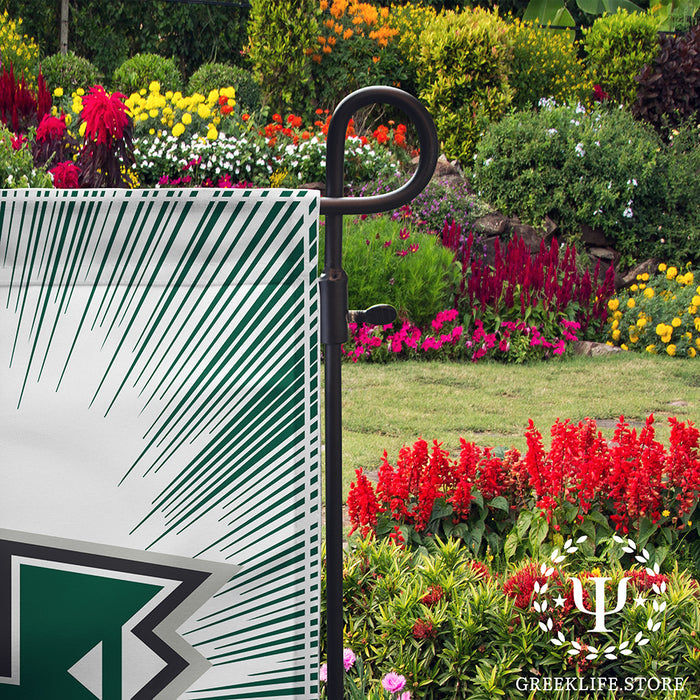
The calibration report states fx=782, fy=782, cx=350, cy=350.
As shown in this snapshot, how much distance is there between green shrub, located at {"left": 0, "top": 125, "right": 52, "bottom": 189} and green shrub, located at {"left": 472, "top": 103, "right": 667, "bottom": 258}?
5909 millimetres

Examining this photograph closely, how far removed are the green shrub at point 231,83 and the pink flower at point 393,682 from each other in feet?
36.6

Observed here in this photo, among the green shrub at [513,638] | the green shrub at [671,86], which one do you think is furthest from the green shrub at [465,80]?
the green shrub at [513,638]

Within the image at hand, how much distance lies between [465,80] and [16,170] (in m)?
8.00

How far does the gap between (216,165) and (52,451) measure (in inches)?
328

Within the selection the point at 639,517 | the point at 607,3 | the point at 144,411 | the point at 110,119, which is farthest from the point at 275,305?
the point at 607,3

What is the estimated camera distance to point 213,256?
881 millimetres

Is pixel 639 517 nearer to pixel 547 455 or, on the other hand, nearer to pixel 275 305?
pixel 547 455

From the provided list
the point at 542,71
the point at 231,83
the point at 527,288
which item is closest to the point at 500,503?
the point at 527,288

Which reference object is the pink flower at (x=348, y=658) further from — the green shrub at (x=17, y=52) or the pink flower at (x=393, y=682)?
the green shrub at (x=17, y=52)

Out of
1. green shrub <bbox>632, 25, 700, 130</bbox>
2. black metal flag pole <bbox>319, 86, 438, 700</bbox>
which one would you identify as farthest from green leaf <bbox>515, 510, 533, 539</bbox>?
green shrub <bbox>632, 25, 700, 130</bbox>

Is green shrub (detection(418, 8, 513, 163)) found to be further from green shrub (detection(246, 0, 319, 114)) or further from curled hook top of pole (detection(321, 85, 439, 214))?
curled hook top of pole (detection(321, 85, 439, 214))

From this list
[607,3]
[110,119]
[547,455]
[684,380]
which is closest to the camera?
[547,455]

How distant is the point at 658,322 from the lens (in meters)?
7.01

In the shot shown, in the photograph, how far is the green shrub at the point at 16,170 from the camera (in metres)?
3.88
